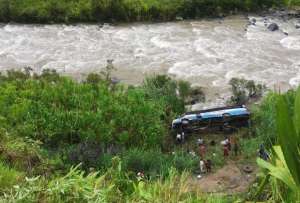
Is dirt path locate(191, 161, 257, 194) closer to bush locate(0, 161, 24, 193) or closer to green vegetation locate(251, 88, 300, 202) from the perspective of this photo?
green vegetation locate(251, 88, 300, 202)

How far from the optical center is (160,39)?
72.4ft

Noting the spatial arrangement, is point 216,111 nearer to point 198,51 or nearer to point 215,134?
point 215,134

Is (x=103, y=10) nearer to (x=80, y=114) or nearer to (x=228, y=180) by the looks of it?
(x=80, y=114)

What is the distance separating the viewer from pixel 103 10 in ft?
82.1

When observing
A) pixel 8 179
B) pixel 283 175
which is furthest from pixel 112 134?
pixel 283 175

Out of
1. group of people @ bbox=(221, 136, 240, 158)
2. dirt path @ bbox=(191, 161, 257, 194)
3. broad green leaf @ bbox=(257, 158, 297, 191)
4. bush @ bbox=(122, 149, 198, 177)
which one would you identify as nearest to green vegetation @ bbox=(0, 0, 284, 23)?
group of people @ bbox=(221, 136, 240, 158)

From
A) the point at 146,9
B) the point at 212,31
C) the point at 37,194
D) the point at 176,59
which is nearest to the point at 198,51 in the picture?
the point at 176,59

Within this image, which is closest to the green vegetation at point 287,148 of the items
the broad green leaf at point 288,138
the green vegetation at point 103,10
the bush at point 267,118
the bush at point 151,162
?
the broad green leaf at point 288,138

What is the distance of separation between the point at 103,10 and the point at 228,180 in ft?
50.5

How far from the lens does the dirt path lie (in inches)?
407

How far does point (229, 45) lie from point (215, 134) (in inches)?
303

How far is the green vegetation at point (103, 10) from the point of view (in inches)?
961

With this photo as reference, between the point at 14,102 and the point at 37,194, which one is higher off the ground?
the point at 37,194

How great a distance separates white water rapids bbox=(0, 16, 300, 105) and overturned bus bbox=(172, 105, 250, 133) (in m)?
2.35
